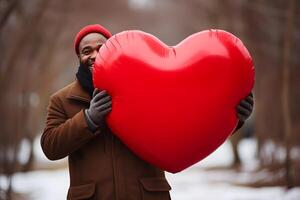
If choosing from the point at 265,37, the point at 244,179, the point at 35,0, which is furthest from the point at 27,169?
the point at 265,37

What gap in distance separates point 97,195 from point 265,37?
39.8 feet

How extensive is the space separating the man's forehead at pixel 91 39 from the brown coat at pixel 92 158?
0.77ft

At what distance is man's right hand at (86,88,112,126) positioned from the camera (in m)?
2.82

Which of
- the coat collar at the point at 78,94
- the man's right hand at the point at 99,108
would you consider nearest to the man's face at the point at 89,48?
the coat collar at the point at 78,94

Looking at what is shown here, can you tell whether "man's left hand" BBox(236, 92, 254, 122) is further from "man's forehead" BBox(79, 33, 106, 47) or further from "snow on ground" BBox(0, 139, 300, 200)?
"snow on ground" BBox(0, 139, 300, 200)

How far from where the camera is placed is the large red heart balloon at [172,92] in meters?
2.94

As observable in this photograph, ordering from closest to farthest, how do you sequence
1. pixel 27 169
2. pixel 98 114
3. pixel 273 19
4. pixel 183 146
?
1. pixel 98 114
2. pixel 183 146
3. pixel 273 19
4. pixel 27 169

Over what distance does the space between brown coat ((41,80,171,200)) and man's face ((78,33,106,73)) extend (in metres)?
0.14

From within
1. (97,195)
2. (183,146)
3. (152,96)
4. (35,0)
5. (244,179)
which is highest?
(35,0)

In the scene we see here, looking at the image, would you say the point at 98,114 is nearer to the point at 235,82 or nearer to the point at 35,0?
the point at 235,82

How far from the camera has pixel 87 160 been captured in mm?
2955

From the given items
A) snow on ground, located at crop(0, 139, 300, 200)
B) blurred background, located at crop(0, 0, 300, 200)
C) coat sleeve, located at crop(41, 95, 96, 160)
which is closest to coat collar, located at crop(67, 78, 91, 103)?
coat sleeve, located at crop(41, 95, 96, 160)

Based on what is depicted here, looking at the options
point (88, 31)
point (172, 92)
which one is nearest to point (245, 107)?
point (172, 92)

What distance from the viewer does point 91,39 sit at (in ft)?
10.0
